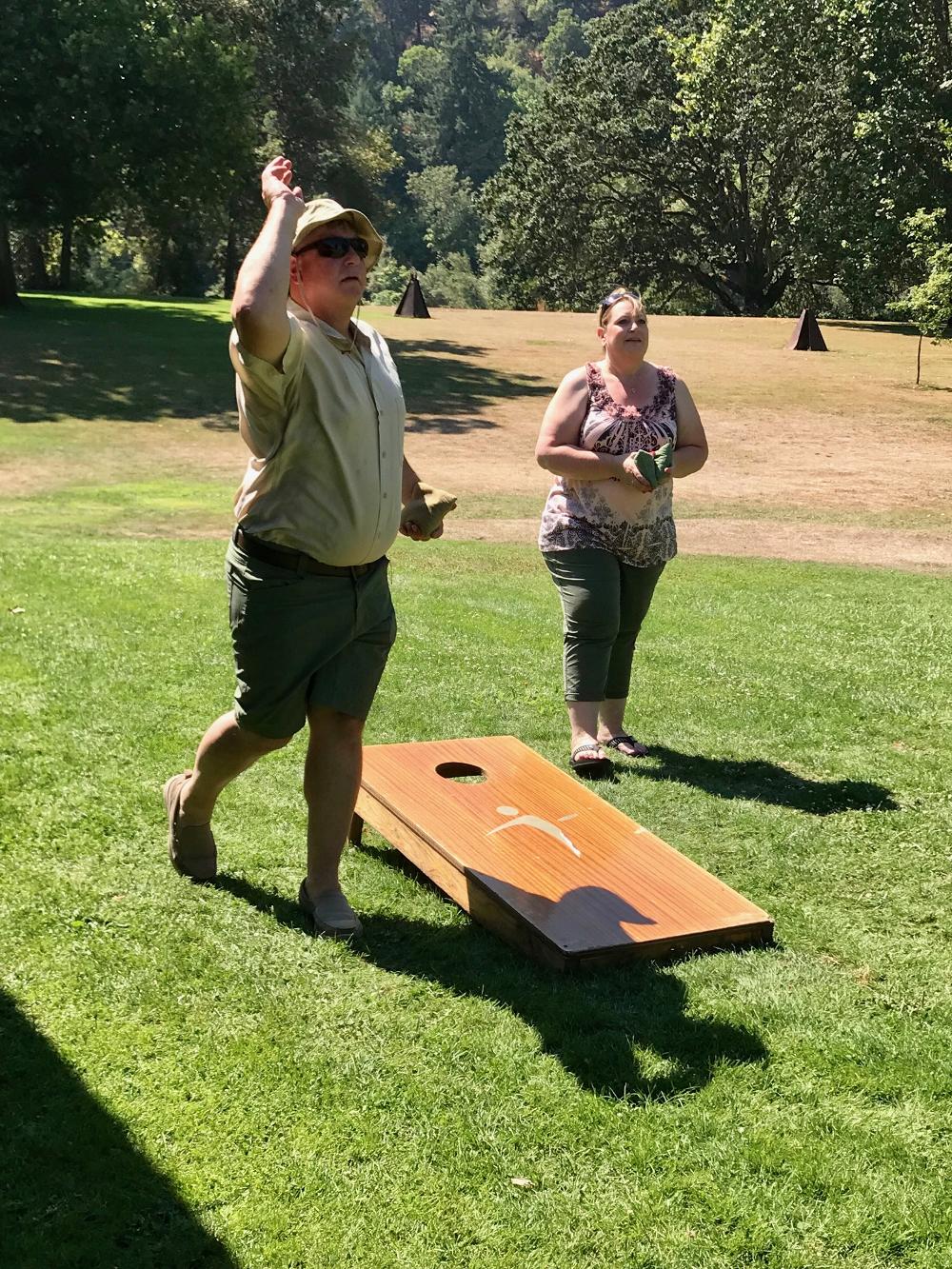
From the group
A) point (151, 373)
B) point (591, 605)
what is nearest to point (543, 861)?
point (591, 605)

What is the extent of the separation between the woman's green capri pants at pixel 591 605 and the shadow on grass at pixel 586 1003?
1978 millimetres

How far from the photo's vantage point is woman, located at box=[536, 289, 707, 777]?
5.96 m

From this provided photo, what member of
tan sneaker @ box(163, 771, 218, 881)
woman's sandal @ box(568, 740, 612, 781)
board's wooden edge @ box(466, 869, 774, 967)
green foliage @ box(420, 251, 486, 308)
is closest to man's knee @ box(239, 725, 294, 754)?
tan sneaker @ box(163, 771, 218, 881)

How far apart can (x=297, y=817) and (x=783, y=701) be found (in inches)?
125

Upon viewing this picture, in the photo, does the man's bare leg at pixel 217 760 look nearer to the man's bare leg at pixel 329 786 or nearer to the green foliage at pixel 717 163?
the man's bare leg at pixel 329 786

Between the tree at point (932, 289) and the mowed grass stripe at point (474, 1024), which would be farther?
the tree at point (932, 289)

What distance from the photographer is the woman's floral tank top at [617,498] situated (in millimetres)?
5984

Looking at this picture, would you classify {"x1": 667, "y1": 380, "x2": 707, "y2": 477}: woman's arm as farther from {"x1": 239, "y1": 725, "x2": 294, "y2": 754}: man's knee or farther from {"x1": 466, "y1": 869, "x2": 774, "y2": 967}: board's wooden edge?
{"x1": 239, "y1": 725, "x2": 294, "y2": 754}: man's knee

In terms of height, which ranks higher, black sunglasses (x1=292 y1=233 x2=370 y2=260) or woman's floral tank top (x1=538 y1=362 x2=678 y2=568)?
black sunglasses (x1=292 y1=233 x2=370 y2=260)

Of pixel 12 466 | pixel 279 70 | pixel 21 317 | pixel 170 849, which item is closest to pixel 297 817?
pixel 170 849

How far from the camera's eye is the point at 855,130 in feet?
114

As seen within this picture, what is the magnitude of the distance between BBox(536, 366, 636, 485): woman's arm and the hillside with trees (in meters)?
21.4

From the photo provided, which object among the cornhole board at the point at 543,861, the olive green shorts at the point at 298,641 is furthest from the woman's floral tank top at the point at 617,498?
the olive green shorts at the point at 298,641

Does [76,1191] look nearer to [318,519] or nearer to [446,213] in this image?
[318,519]
